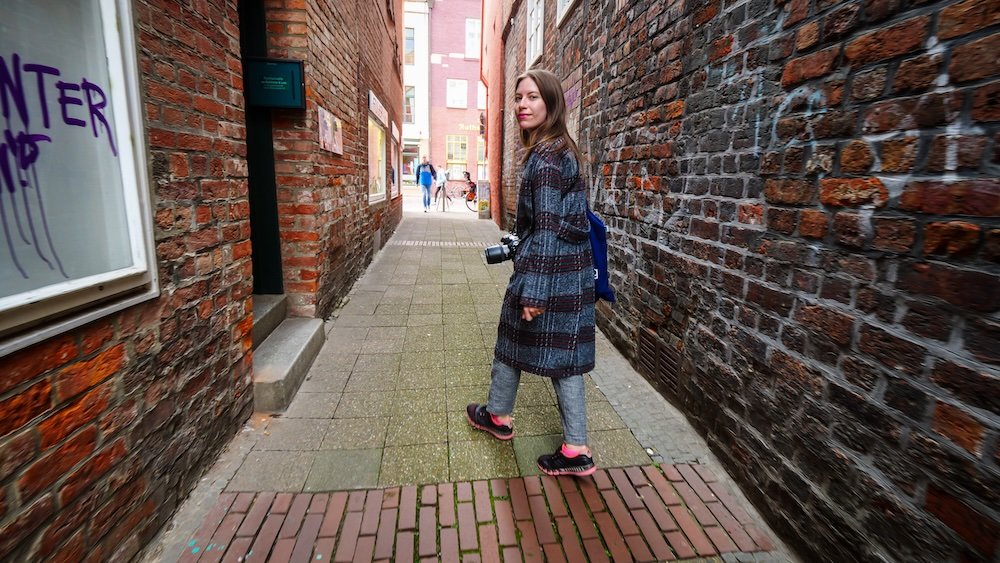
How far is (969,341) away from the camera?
4.25 feet

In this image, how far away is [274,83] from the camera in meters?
3.42

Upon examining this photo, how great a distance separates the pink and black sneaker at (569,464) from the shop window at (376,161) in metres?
5.54

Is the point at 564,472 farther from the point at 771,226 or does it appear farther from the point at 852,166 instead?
the point at 852,166

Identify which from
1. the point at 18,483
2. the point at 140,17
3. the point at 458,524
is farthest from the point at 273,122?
the point at 458,524

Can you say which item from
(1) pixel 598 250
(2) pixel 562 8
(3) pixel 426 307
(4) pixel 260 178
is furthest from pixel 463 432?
(2) pixel 562 8

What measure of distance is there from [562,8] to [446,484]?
6.23 meters

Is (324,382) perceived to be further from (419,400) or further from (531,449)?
(531,449)

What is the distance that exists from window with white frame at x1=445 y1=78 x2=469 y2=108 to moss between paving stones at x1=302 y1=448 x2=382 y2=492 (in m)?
32.8

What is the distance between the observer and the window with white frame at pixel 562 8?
18.9 feet

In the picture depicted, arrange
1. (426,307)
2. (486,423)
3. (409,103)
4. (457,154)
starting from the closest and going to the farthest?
(486,423), (426,307), (409,103), (457,154)

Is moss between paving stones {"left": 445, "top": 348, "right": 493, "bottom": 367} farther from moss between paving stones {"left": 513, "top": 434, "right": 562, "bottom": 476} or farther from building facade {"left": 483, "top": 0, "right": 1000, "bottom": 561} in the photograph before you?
building facade {"left": 483, "top": 0, "right": 1000, "bottom": 561}

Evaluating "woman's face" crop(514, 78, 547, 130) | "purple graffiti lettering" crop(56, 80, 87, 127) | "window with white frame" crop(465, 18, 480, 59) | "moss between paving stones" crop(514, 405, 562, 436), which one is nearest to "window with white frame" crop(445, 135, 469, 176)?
"window with white frame" crop(465, 18, 480, 59)

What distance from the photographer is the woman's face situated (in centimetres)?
220

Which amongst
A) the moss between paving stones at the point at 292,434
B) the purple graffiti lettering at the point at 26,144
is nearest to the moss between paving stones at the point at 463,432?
the moss between paving stones at the point at 292,434
